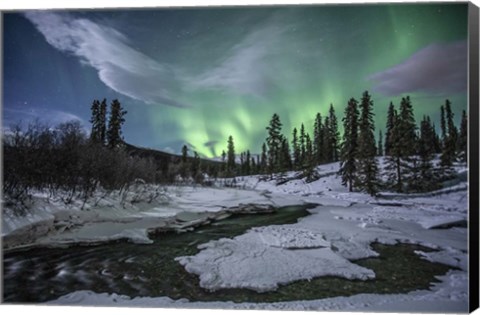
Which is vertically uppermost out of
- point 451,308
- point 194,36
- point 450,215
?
point 194,36

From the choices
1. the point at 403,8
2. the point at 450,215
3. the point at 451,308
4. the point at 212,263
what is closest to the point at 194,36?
the point at 403,8

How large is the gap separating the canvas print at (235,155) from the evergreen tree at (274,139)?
0.02 metres

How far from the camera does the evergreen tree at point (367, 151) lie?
5.02 meters

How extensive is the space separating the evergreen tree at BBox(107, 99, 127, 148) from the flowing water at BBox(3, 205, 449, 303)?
1.74 m

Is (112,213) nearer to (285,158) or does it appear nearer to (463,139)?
(285,158)

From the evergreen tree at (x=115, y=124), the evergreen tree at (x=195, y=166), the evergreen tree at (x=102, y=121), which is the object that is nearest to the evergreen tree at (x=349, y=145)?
the evergreen tree at (x=195, y=166)

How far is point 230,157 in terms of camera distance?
5.52 metres

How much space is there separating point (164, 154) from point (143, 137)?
0.46 metres

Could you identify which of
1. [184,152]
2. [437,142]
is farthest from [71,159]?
[437,142]

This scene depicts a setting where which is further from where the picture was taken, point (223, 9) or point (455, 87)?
point (223, 9)

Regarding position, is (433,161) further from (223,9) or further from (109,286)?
(109,286)

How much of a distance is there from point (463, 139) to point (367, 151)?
1318mm

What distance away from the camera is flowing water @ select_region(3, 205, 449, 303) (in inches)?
170

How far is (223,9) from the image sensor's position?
16.8 ft
